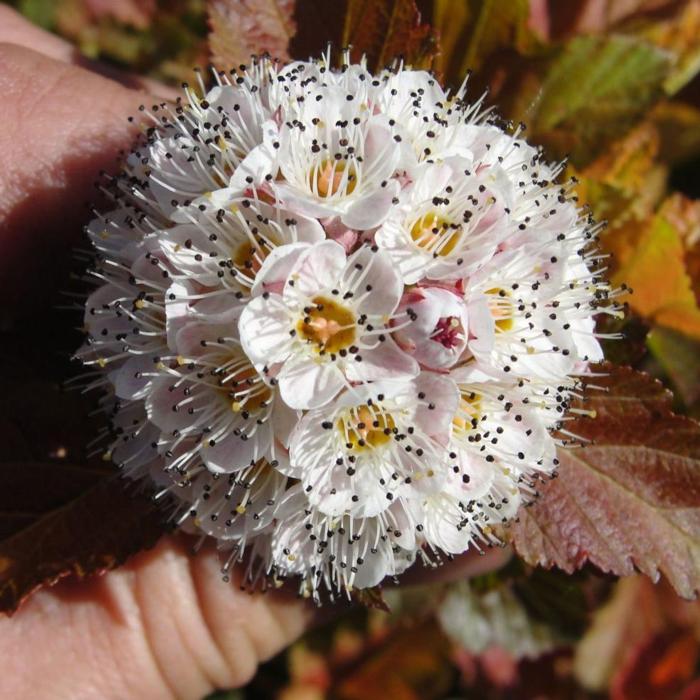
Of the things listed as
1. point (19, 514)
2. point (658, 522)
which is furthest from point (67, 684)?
point (658, 522)

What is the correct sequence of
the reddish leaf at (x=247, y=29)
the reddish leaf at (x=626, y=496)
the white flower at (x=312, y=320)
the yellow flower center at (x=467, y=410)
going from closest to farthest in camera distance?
the white flower at (x=312, y=320), the yellow flower center at (x=467, y=410), the reddish leaf at (x=626, y=496), the reddish leaf at (x=247, y=29)

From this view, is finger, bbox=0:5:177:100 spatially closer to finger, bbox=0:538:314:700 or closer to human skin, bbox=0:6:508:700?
human skin, bbox=0:6:508:700

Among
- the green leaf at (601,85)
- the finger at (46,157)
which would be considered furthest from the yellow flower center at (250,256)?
the green leaf at (601,85)

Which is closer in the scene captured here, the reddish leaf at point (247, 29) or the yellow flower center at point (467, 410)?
the yellow flower center at point (467, 410)

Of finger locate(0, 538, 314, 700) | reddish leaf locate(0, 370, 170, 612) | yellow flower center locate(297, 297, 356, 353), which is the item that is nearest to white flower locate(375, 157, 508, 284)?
yellow flower center locate(297, 297, 356, 353)

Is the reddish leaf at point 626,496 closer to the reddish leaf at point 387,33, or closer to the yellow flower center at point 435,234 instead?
the yellow flower center at point 435,234

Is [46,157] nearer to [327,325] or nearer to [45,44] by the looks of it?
[45,44]
